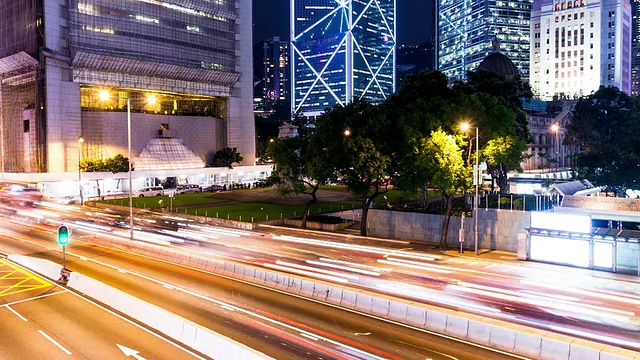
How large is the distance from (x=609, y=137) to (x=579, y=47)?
380 ft

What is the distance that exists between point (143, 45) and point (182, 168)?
27.0 metres

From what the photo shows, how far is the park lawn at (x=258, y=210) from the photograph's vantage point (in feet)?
193

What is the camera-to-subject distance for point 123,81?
106062 millimetres

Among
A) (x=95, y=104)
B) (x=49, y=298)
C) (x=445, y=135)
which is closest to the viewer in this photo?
(x=49, y=298)

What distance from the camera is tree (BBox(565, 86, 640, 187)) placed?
198 feet

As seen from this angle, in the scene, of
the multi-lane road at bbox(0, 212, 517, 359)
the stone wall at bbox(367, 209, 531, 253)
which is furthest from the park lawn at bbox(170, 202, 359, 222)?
the multi-lane road at bbox(0, 212, 517, 359)

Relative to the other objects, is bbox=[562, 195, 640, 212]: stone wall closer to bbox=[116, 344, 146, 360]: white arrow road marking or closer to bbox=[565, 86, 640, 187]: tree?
bbox=[565, 86, 640, 187]: tree

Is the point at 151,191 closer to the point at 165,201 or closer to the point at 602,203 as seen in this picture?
the point at 165,201

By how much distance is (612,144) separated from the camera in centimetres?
6550

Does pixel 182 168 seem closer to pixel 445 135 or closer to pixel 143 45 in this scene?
pixel 143 45

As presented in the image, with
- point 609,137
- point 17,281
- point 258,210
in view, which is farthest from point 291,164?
point 609,137

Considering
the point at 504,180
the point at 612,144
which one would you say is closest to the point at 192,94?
the point at 504,180

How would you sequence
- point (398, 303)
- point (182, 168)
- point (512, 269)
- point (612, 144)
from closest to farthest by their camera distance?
point (398, 303) < point (512, 269) < point (612, 144) < point (182, 168)

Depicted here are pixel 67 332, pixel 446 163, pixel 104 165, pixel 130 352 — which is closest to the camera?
pixel 130 352
